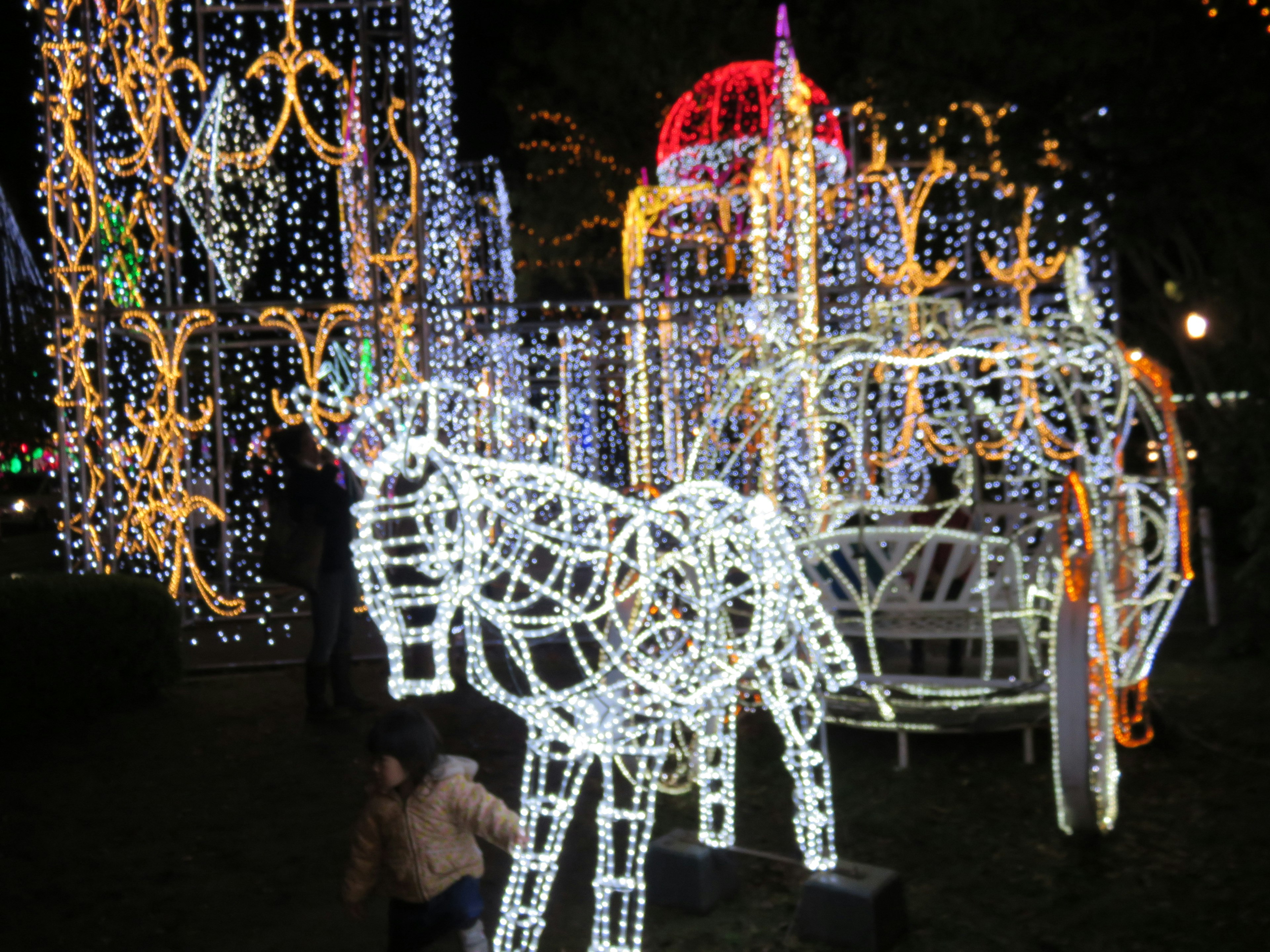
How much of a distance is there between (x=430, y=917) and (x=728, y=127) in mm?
9572

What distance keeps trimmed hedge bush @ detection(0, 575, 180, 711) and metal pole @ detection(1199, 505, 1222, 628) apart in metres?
7.02

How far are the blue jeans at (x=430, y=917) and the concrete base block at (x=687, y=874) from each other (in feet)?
2.93

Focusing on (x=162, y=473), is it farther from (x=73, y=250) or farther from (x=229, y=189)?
(x=229, y=189)

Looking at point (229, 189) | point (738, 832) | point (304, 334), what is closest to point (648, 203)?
point (304, 334)

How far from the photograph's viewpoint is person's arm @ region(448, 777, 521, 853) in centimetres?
305

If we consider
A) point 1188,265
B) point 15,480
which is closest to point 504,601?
point 1188,265

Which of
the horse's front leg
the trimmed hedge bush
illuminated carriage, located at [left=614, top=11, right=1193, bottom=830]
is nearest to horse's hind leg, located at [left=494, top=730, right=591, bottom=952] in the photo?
the horse's front leg

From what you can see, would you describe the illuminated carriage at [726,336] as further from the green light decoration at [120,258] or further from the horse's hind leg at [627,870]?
the horse's hind leg at [627,870]

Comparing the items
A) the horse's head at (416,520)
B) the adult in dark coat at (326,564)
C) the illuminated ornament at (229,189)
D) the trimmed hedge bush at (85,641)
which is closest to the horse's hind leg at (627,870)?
the horse's head at (416,520)

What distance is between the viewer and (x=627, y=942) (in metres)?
3.67

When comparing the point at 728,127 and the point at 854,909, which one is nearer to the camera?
the point at 854,909

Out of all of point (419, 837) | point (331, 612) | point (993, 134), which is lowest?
point (419, 837)

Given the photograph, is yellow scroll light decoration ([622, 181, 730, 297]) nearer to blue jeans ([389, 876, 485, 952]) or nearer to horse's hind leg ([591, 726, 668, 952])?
horse's hind leg ([591, 726, 668, 952])

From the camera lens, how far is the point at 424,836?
303 centimetres
